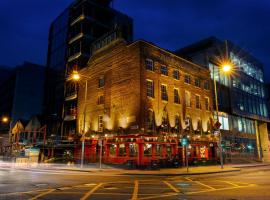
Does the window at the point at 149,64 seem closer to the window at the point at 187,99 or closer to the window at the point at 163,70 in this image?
the window at the point at 163,70

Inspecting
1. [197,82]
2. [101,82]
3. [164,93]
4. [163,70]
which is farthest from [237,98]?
[101,82]

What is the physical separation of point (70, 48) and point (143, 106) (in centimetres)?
2664

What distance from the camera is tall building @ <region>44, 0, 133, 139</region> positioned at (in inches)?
1795

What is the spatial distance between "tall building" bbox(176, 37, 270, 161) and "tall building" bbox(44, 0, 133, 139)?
1599 centimetres

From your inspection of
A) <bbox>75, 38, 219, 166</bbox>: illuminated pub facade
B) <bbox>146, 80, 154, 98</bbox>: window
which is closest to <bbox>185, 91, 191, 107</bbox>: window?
<bbox>75, 38, 219, 166</bbox>: illuminated pub facade

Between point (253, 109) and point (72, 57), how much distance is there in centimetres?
3893

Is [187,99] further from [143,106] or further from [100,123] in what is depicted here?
[100,123]

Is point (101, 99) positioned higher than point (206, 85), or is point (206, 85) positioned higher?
point (206, 85)

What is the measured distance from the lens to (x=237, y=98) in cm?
5009

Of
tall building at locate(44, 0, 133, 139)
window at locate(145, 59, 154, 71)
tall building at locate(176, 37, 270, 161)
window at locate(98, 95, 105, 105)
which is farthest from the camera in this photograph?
tall building at locate(176, 37, 270, 161)

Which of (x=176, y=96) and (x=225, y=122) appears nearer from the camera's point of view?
(x=176, y=96)

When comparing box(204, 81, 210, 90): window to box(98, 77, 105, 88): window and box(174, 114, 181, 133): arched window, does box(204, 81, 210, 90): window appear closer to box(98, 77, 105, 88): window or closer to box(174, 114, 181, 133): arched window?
box(174, 114, 181, 133): arched window

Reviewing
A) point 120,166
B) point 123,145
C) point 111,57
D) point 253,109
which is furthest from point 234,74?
point 120,166

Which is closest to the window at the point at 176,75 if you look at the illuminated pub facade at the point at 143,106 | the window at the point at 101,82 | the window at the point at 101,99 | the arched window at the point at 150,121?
the illuminated pub facade at the point at 143,106
